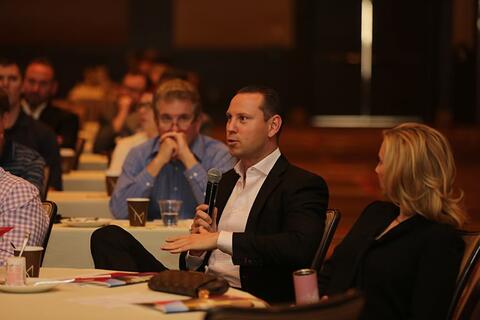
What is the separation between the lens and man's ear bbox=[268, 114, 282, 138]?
4.86 metres

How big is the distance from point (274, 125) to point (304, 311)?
2174mm

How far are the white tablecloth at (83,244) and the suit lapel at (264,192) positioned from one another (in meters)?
0.81

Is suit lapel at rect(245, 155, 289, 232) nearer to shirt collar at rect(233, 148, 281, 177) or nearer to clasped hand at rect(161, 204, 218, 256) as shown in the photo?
shirt collar at rect(233, 148, 281, 177)

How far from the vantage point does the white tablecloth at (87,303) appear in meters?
3.32

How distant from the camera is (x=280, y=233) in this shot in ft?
15.0

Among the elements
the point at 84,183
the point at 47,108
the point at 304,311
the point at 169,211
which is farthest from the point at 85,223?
the point at 47,108

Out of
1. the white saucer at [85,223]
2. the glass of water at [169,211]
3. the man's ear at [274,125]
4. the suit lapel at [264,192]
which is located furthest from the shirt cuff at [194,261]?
the white saucer at [85,223]

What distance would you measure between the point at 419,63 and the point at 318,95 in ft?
5.60

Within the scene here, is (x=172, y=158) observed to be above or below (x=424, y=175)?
below

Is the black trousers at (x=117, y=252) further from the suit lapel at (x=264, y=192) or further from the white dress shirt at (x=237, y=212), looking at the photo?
the suit lapel at (x=264, y=192)

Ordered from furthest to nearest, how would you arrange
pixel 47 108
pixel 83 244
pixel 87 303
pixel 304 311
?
1. pixel 47 108
2. pixel 83 244
3. pixel 87 303
4. pixel 304 311

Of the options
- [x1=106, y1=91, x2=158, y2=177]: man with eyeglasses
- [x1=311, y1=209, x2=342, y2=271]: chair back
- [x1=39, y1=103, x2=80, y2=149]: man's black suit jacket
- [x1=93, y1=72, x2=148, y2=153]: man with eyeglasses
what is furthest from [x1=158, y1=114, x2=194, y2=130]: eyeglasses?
[x1=39, y1=103, x2=80, y2=149]: man's black suit jacket

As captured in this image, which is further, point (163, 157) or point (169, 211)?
point (163, 157)

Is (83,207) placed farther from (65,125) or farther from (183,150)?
(65,125)
